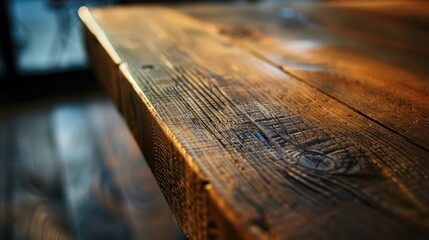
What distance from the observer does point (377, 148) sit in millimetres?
424

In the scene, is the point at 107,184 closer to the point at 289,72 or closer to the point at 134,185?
the point at 134,185

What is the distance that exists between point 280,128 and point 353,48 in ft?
1.93

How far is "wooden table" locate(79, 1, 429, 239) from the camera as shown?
1.04 ft

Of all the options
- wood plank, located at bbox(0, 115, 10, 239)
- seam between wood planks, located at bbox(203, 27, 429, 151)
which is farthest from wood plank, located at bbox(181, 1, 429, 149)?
wood plank, located at bbox(0, 115, 10, 239)

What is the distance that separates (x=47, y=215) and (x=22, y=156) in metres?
0.66

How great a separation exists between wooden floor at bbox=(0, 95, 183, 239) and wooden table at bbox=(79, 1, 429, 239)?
84 centimetres

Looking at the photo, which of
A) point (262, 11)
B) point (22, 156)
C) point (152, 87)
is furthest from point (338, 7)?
point (22, 156)

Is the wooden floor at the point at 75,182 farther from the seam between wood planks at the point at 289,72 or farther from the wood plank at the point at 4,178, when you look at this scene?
the seam between wood planks at the point at 289,72

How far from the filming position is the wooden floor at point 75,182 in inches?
60.4

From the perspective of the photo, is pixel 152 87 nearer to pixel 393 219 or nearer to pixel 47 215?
pixel 393 219

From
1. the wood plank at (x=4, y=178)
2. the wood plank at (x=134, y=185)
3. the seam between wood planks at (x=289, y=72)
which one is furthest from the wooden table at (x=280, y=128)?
the wood plank at (x=4, y=178)

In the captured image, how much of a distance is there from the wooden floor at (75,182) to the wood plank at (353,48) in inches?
34.5

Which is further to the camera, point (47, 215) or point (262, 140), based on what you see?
point (47, 215)

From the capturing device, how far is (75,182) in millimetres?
1837
